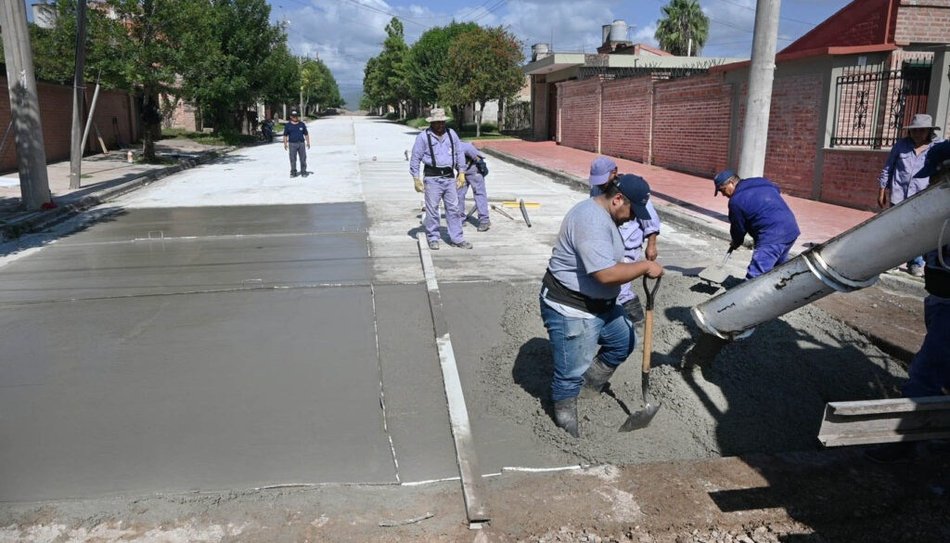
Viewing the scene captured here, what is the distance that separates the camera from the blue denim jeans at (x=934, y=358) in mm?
3822

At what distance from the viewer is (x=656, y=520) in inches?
140

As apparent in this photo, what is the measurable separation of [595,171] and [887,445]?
237 cm

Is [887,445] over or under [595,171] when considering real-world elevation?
under

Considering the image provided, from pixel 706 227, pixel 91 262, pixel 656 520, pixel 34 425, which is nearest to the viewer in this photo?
pixel 656 520

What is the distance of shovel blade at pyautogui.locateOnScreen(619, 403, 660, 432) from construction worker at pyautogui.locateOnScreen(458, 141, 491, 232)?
5566 millimetres

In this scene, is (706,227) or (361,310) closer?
(361,310)

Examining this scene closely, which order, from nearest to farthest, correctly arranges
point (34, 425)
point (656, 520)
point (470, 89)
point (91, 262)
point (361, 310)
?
point (656, 520)
point (34, 425)
point (361, 310)
point (91, 262)
point (470, 89)

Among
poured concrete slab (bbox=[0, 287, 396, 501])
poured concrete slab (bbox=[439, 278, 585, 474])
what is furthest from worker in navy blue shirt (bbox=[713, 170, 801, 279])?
poured concrete slab (bbox=[0, 287, 396, 501])

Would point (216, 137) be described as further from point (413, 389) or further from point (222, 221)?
point (413, 389)

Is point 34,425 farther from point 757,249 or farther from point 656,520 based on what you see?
point 757,249

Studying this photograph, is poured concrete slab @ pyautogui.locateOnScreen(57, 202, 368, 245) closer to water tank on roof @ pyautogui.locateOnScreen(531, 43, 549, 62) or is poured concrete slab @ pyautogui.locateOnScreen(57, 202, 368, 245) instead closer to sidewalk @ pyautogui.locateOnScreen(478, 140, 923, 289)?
sidewalk @ pyautogui.locateOnScreen(478, 140, 923, 289)

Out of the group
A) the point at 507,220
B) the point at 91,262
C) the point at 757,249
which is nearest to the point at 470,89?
the point at 507,220

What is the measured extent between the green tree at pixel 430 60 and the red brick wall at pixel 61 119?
72.0ft

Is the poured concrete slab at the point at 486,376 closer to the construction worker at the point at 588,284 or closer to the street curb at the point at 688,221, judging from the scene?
the construction worker at the point at 588,284
